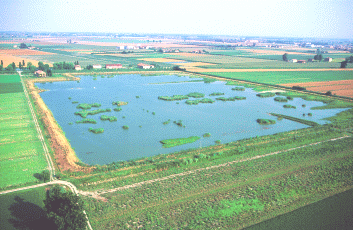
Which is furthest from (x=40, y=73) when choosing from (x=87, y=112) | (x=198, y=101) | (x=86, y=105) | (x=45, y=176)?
(x=45, y=176)

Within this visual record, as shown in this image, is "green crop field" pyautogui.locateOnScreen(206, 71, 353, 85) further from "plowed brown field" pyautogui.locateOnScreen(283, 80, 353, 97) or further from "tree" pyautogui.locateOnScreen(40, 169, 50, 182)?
"tree" pyautogui.locateOnScreen(40, 169, 50, 182)

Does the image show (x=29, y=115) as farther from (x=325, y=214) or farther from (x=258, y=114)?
(x=325, y=214)

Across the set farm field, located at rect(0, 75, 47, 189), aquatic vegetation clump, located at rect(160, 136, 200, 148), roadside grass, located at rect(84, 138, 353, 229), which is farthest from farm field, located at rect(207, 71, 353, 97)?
farm field, located at rect(0, 75, 47, 189)

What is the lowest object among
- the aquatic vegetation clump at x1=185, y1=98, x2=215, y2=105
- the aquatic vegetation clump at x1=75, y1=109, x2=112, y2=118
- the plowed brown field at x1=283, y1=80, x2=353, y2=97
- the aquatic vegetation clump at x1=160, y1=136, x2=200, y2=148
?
the aquatic vegetation clump at x1=160, y1=136, x2=200, y2=148

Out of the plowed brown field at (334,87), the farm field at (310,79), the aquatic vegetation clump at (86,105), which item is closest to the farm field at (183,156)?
the aquatic vegetation clump at (86,105)

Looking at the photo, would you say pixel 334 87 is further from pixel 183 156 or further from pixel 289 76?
pixel 183 156

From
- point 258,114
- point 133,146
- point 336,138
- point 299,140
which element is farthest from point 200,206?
point 258,114
